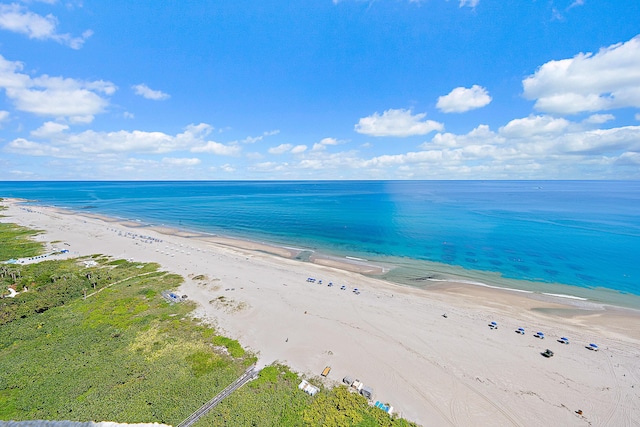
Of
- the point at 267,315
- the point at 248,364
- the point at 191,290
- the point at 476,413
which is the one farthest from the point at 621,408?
the point at 191,290

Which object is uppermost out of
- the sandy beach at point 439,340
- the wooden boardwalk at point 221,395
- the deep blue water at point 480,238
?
the deep blue water at point 480,238

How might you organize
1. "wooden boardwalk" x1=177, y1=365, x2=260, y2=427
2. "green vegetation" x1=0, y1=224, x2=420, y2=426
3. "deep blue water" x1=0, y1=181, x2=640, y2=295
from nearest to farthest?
"wooden boardwalk" x1=177, y1=365, x2=260, y2=427 < "green vegetation" x1=0, y1=224, x2=420, y2=426 < "deep blue water" x1=0, y1=181, x2=640, y2=295

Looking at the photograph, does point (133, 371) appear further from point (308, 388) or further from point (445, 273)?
point (445, 273)

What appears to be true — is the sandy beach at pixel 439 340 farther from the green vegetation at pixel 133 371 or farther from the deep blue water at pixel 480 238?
the deep blue water at pixel 480 238

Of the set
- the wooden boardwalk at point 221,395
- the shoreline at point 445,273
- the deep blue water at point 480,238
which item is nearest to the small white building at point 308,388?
the wooden boardwalk at point 221,395

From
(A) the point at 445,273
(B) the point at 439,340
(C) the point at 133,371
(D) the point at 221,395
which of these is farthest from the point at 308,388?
(A) the point at 445,273

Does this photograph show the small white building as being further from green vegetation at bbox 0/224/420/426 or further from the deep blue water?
the deep blue water

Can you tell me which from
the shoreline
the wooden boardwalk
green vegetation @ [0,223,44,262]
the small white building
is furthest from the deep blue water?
the wooden boardwalk
